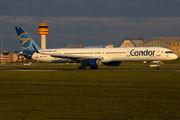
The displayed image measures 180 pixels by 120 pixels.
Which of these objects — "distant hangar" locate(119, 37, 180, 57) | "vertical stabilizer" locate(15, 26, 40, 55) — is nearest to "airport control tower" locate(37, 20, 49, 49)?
"distant hangar" locate(119, 37, 180, 57)

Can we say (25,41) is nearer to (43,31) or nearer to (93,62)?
(93,62)

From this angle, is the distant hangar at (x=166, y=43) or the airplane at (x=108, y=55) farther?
the distant hangar at (x=166, y=43)

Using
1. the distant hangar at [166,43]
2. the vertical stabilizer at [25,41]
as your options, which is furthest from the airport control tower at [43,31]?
the vertical stabilizer at [25,41]

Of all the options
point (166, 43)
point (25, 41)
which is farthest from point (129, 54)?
point (166, 43)

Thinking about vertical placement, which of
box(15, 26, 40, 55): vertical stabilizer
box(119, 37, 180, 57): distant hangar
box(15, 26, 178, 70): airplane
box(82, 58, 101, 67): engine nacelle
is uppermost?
box(119, 37, 180, 57): distant hangar

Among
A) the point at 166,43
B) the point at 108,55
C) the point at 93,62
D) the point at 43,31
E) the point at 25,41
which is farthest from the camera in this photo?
the point at 43,31

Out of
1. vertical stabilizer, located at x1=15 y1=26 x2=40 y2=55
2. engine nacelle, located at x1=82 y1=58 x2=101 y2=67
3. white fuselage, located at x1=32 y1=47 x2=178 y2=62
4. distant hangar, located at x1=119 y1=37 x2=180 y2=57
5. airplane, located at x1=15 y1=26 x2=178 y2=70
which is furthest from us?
distant hangar, located at x1=119 y1=37 x2=180 y2=57

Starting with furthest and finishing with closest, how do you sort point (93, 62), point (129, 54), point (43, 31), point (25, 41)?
point (43, 31) → point (25, 41) → point (129, 54) → point (93, 62)

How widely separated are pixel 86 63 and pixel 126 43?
129 metres

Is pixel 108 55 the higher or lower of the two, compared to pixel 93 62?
higher

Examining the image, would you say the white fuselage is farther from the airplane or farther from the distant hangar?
the distant hangar

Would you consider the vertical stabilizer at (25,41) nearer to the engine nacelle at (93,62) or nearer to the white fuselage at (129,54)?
the white fuselage at (129,54)

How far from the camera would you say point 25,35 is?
58.6 meters

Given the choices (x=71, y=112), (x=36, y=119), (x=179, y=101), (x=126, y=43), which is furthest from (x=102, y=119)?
(x=126, y=43)
